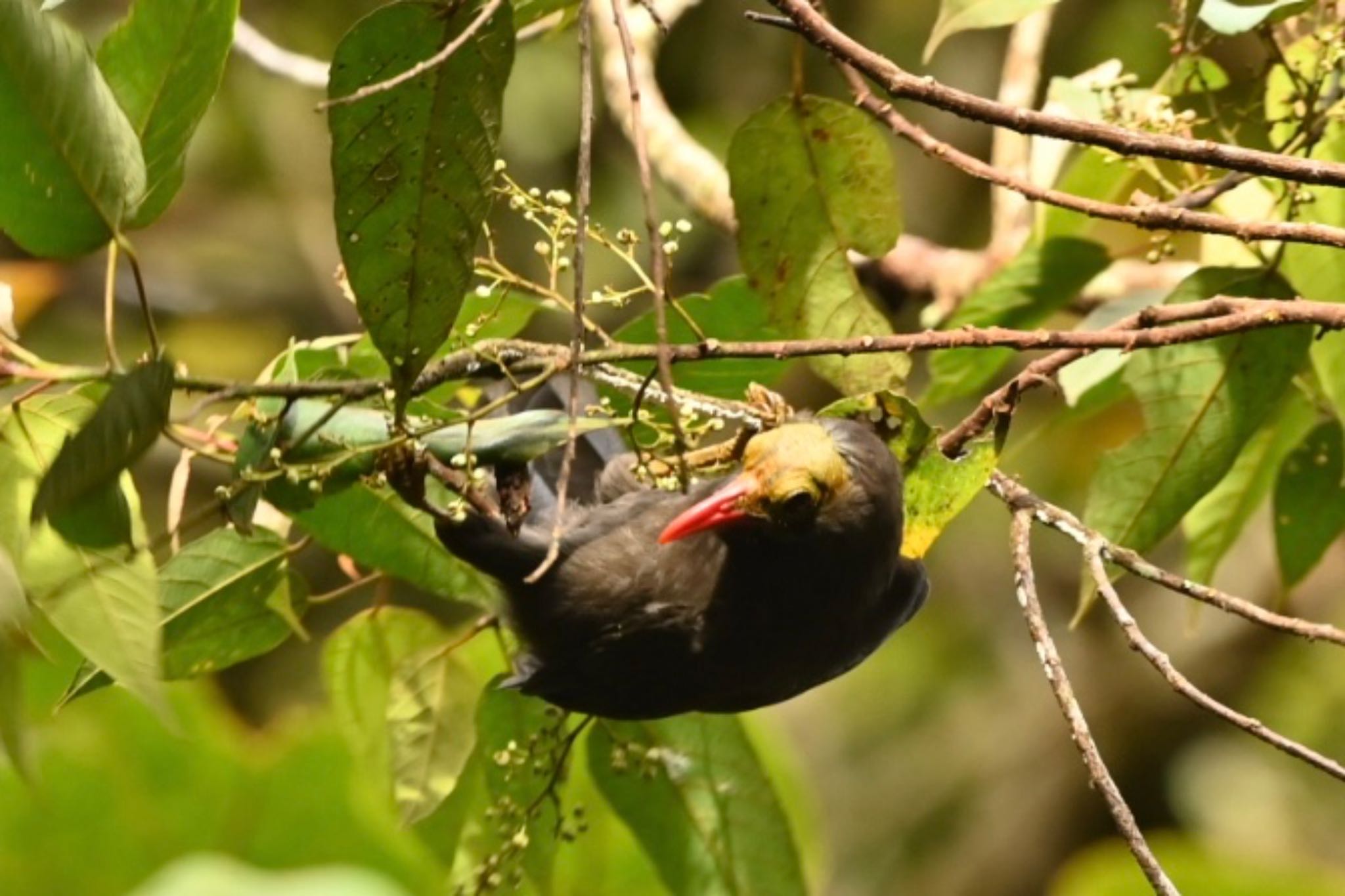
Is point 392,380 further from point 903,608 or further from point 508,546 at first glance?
point 903,608

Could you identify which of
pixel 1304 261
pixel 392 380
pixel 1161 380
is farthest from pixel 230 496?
pixel 1304 261

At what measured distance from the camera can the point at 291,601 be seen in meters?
1.43

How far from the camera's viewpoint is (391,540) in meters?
1.40

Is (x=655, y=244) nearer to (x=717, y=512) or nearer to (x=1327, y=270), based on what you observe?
(x=717, y=512)

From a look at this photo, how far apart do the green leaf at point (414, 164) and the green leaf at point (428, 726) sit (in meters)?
0.50

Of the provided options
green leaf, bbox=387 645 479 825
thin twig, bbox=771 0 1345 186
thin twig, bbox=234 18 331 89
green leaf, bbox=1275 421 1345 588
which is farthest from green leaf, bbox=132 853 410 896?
thin twig, bbox=234 18 331 89

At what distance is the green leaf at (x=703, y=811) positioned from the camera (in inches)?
60.4

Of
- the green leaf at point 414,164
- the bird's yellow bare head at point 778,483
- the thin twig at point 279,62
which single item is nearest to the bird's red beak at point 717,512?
the bird's yellow bare head at point 778,483

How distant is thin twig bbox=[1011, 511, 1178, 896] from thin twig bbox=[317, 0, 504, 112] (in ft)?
1.56

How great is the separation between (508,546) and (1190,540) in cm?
70

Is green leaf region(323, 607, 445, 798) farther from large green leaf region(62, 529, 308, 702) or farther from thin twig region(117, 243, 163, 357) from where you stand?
thin twig region(117, 243, 163, 357)

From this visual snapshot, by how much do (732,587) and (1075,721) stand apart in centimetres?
31

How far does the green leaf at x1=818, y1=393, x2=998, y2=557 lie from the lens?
130 cm

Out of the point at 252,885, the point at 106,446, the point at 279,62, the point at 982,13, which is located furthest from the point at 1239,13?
the point at 279,62
